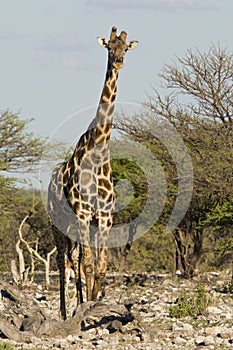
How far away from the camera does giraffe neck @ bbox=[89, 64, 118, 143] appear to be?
11273 mm

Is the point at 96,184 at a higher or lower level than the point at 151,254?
higher

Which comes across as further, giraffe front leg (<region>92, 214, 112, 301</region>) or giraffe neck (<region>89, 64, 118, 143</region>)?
giraffe neck (<region>89, 64, 118, 143</region>)

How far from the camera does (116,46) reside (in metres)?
10.6

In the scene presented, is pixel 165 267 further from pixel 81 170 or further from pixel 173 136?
pixel 81 170

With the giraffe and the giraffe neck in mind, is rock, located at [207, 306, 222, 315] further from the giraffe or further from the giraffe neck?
the giraffe neck

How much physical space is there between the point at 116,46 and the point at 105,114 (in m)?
1.08

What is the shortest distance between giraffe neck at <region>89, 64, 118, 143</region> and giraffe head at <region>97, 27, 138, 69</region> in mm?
425

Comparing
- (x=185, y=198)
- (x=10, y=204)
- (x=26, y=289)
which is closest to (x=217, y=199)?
(x=185, y=198)

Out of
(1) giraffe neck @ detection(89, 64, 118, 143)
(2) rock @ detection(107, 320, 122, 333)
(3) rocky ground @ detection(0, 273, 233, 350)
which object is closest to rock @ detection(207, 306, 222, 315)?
(3) rocky ground @ detection(0, 273, 233, 350)

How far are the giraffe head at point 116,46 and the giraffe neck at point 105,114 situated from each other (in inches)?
16.7

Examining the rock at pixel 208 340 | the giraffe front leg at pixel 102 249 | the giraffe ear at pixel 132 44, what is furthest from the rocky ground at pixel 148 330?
the giraffe ear at pixel 132 44

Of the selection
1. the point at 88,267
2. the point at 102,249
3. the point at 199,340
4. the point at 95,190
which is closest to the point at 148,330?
the point at 199,340

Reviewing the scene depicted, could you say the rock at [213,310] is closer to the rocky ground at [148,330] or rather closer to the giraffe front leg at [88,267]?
the rocky ground at [148,330]

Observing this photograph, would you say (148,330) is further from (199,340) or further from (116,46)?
(116,46)
